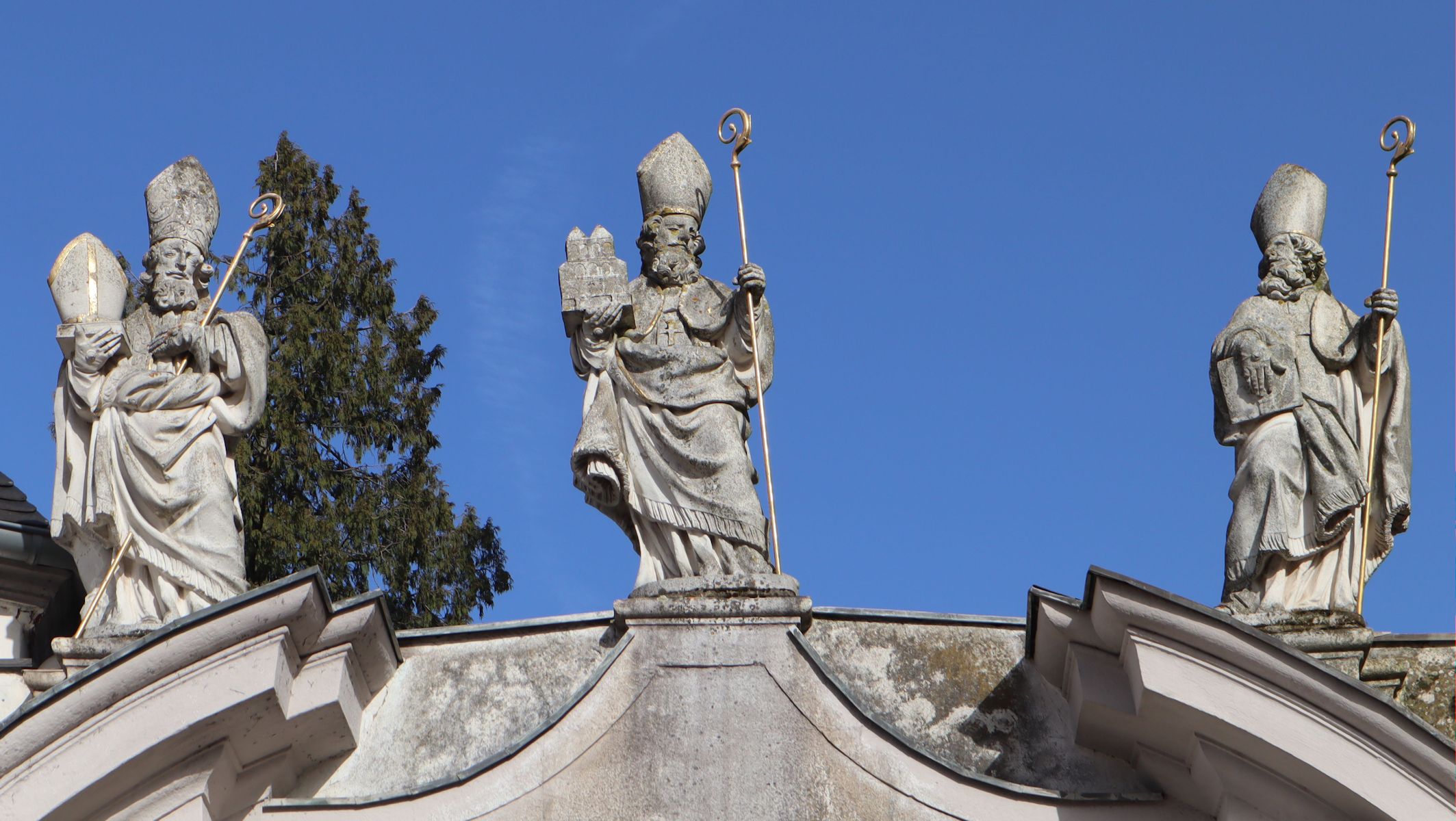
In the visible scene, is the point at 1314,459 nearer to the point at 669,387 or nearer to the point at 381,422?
the point at 669,387

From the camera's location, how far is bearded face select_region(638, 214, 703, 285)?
11.6 metres

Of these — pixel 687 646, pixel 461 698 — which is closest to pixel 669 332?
pixel 687 646

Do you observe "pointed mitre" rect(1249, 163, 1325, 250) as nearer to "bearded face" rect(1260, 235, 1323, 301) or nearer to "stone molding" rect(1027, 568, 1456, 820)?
"bearded face" rect(1260, 235, 1323, 301)

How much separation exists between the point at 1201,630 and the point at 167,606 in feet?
13.8

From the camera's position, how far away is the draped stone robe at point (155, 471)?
35.8 feet

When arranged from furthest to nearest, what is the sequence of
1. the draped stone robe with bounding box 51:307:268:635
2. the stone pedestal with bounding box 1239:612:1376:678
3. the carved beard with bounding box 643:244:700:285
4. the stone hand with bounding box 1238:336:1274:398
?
the carved beard with bounding box 643:244:700:285 < the stone hand with bounding box 1238:336:1274:398 < the draped stone robe with bounding box 51:307:268:635 < the stone pedestal with bounding box 1239:612:1376:678

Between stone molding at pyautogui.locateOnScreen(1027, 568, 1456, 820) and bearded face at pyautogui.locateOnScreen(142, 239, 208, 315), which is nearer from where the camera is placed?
stone molding at pyautogui.locateOnScreen(1027, 568, 1456, 820)

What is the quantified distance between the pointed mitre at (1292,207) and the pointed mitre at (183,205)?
15.2ft

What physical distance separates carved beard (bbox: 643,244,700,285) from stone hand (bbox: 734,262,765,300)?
0.97 ft

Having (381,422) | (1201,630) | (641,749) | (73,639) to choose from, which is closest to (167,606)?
(73,639)

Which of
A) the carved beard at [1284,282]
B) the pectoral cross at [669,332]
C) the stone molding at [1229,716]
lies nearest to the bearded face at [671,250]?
the pectoral cross at [669,332]

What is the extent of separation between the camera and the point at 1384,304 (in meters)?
11.0

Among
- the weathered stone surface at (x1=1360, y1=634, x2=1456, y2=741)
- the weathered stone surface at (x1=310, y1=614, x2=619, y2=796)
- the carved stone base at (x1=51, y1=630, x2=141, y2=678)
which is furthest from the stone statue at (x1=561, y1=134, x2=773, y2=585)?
the weathered stone surface at (x1=1360, y1=634, x2=1456, y2=741)

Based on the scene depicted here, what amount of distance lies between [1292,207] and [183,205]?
486 centimetres
